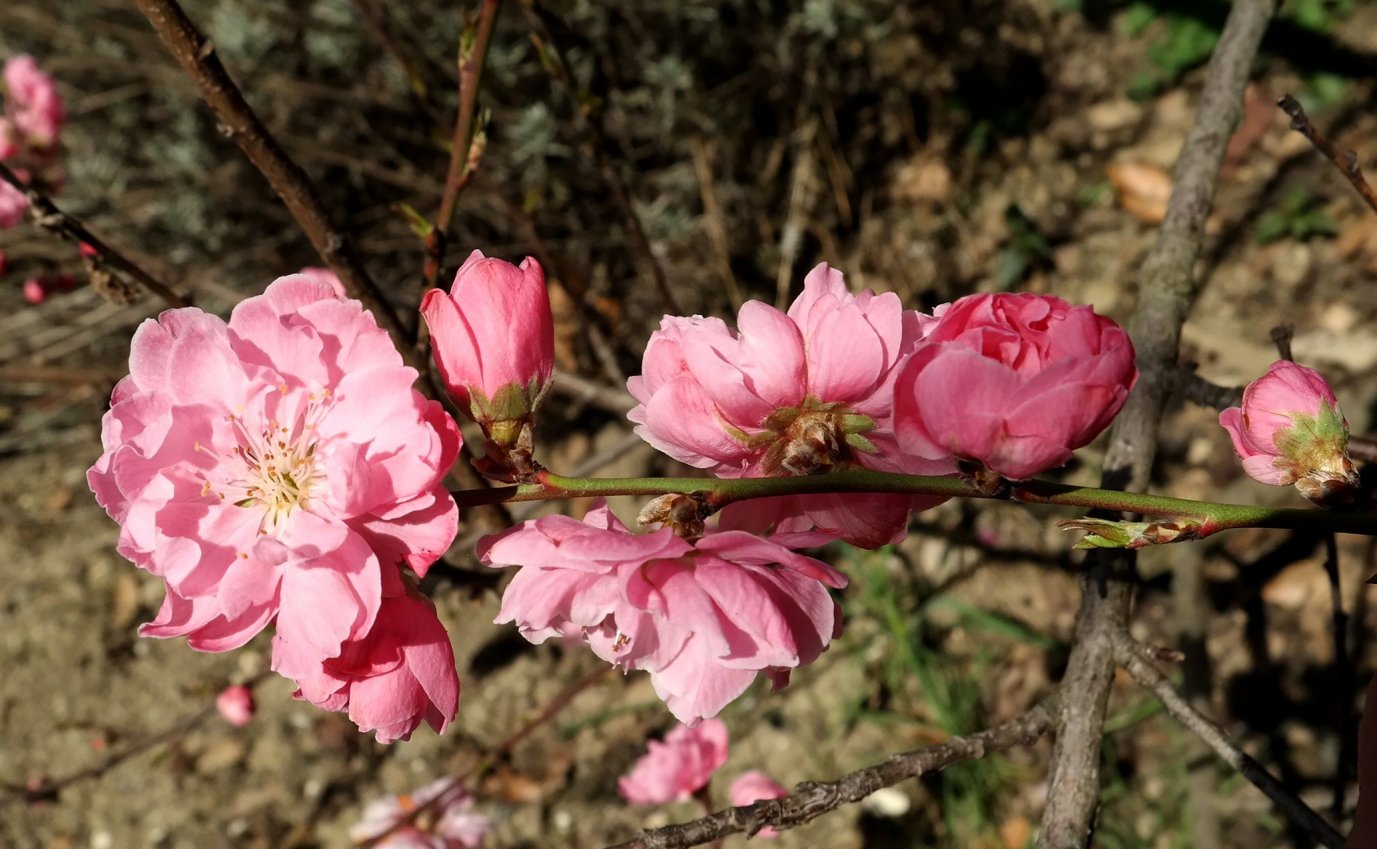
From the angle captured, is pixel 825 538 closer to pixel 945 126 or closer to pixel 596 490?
pixel 596 490

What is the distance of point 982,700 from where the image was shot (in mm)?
2584

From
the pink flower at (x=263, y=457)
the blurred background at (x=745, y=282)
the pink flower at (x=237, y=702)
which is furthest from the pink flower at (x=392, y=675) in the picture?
the pink flower at (x=237, y=702)

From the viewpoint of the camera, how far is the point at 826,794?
0.98 m

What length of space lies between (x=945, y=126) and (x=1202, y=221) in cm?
193

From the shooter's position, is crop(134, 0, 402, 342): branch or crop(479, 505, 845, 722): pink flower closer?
crop(479, 505, 845, 722): pink flower

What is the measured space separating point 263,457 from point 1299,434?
103 cm

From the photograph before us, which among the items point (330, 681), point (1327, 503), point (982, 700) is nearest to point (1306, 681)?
point (982, 700)

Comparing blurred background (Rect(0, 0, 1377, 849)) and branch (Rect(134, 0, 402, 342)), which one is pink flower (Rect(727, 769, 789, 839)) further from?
branch (Rect(134, 0, 402, 342))

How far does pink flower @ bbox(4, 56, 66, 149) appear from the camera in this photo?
2674mm

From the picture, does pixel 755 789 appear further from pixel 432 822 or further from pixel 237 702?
pixel 237 702

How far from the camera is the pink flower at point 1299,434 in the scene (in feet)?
2.92

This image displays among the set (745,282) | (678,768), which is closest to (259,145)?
(678,768)

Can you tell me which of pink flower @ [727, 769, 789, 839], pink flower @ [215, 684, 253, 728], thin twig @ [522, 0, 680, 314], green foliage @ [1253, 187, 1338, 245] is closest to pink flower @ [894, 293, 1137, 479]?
thin twig @ [522, 0, 680, 314]

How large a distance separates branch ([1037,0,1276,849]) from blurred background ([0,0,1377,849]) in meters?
0.80
